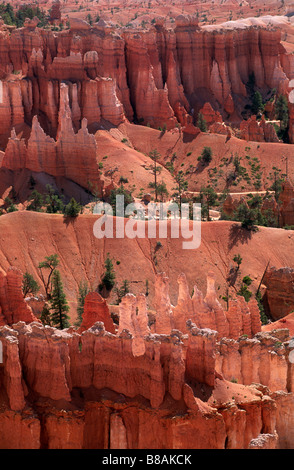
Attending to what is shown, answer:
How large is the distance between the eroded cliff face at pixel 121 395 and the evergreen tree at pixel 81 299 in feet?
61.6

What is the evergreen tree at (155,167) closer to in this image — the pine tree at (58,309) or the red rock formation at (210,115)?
the red rock formation at (210,115)

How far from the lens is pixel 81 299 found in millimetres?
65375

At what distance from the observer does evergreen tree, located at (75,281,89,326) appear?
6112 cm

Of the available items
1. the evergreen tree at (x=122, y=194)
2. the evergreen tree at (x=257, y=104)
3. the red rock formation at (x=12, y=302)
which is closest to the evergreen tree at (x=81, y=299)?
the red rock formation at (x=12, y=302)

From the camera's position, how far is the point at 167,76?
122812mm

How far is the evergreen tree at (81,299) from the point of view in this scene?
61.1 m

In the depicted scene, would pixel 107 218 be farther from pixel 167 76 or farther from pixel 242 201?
pixel 167 76

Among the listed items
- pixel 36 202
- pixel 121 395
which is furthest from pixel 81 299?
pixel 121 395

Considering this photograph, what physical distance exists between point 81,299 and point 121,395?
986 inches

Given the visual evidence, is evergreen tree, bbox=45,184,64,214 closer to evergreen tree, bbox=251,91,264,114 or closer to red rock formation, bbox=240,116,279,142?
red rock formation, bbox=240,116,279,142

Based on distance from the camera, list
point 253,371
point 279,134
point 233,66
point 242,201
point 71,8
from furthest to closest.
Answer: point 71,8 < point 233,66 < point 279,134 < point 242,201 < point 253,371

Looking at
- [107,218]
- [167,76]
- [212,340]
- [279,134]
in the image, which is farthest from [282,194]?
[212,340]

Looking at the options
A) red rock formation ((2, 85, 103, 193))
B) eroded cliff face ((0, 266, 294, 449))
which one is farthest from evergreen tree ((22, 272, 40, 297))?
eroded cliff face ((0, 266, 294, 449))

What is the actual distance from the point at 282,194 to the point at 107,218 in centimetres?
1780
